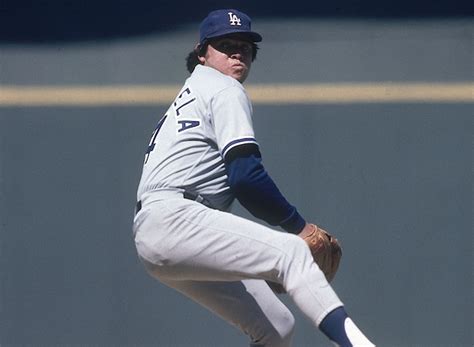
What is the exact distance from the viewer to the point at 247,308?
399 cm

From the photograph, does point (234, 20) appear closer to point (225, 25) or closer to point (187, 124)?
point (225, 25)

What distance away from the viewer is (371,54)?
234 inches

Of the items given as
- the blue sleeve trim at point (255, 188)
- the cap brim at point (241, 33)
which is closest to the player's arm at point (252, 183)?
the blue sleeve trim at point (255, 188)

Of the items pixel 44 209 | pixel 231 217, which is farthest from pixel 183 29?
pixel 231 217

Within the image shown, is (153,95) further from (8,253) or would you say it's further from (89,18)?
(8,253)

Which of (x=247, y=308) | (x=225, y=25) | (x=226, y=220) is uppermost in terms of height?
(x=225, y=25)

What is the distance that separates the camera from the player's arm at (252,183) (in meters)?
3.66

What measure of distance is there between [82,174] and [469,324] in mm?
2199

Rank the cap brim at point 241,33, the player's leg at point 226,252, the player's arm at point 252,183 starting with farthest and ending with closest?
the cap brim at point 241,33
the player's arm at point 252,183
the player's leg at point 226,252

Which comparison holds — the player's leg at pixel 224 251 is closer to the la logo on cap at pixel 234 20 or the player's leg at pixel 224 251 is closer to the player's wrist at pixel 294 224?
the player's wrist at pixel 294 224

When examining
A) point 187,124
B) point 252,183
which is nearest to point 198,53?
point 187,124

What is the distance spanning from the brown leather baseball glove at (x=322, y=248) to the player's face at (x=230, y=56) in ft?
1.98

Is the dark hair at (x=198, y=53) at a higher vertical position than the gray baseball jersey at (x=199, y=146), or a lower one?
higher

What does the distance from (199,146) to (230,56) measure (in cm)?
41
